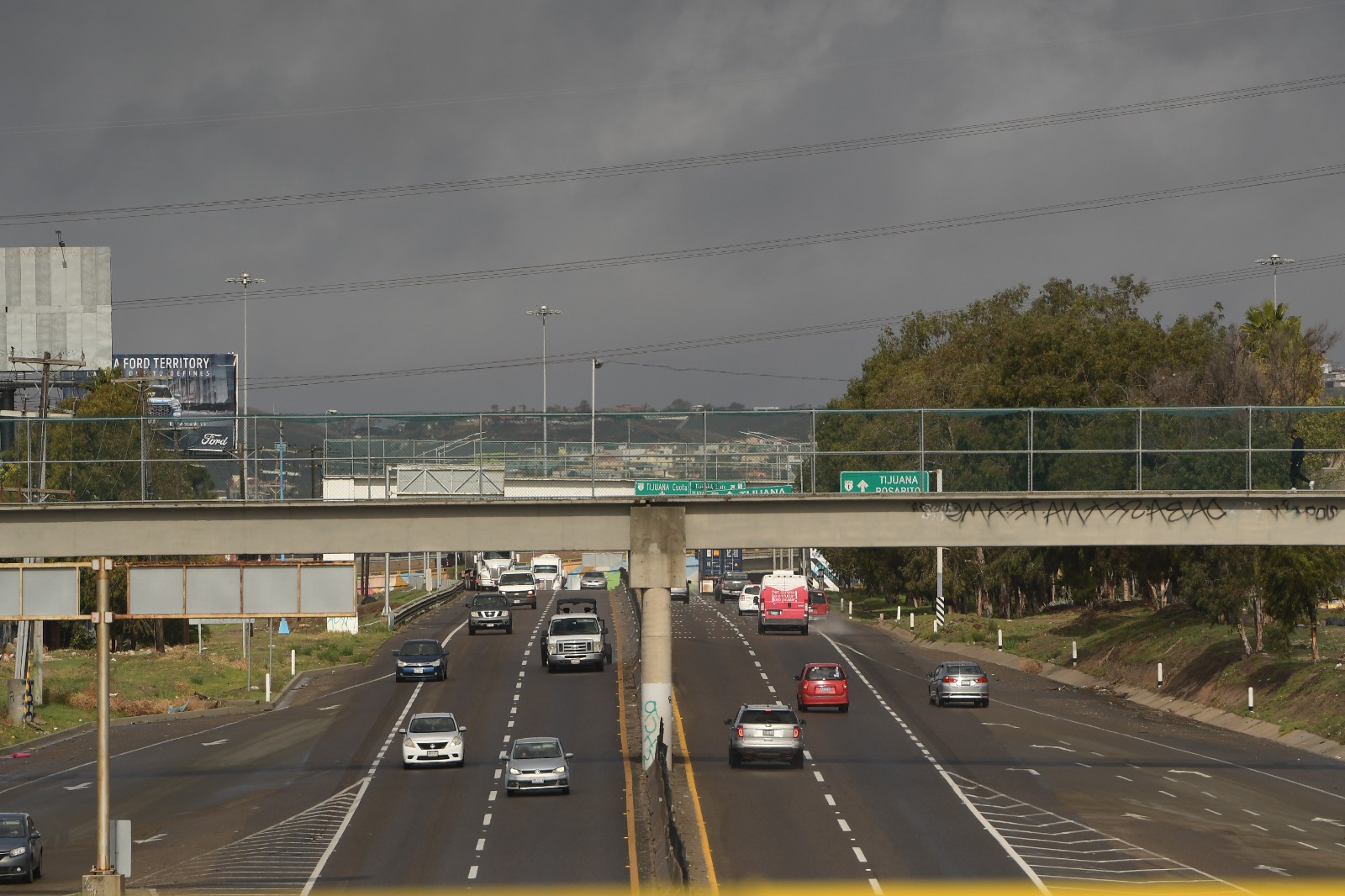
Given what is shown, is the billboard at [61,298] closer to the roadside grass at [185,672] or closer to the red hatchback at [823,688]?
the roadside grass at [185,672]

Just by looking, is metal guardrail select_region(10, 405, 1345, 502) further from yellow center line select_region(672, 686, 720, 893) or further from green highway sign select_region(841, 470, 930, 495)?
yellow center line select_region(672, 686, 720, 893)

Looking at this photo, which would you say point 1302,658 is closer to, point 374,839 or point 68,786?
point 374,839

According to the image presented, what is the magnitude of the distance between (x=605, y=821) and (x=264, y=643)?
58.3 metres

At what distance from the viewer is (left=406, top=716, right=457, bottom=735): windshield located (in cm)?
4284

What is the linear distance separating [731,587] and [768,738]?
72.0 metres

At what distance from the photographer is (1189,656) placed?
61.4 metres

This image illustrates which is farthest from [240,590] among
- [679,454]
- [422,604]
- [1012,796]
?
[422,604]

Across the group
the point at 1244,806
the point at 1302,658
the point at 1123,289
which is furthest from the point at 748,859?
the point at 1123,289

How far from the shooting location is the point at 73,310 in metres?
105

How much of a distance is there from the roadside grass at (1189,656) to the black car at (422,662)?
91.7 feet

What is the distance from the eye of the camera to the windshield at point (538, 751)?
124ft

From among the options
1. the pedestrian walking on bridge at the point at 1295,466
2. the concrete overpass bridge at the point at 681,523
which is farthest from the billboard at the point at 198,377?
the pedestrian walking on bridge at the point at 1295,466

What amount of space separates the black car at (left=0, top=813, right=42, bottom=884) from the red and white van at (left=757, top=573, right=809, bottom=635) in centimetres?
5478

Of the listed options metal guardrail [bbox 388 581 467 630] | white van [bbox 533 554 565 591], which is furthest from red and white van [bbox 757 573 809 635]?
white van [bbox 533 554 565 591]
